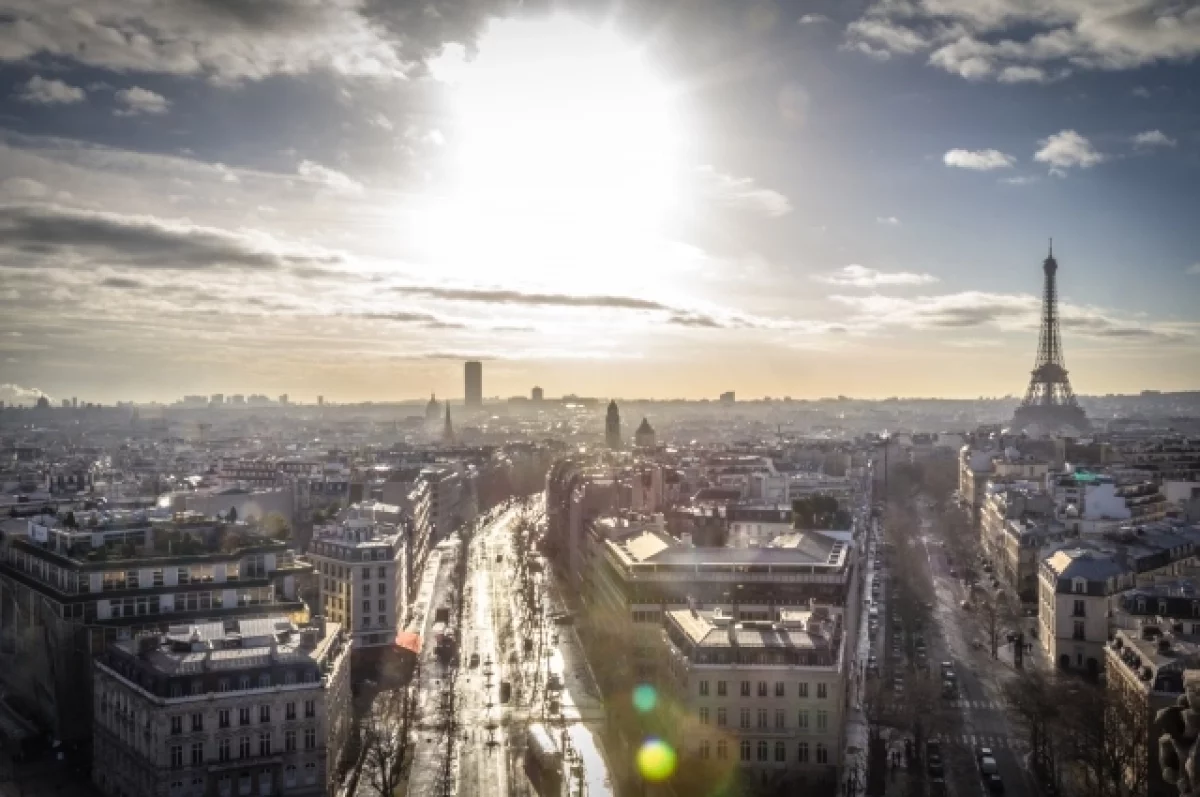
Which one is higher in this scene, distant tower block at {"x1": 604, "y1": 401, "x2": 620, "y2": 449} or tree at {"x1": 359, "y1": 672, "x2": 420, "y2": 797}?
distant tower block at {"x1": 604, "y1": 401, "x2": 620, "y2": 449}

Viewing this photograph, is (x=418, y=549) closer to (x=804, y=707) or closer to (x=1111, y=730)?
(x=804, y=707)

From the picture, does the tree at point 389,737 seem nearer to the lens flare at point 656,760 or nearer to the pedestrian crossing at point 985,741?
the lens flare at point 656,760

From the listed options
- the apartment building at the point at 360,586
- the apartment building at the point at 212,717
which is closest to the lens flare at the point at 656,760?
the apartment building at the point at 212,717

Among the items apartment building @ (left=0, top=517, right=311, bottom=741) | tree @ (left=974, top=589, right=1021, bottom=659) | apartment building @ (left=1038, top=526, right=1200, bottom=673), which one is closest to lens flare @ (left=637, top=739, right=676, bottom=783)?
apartment building @ (left=0, top=517, right=311, bottom=741)

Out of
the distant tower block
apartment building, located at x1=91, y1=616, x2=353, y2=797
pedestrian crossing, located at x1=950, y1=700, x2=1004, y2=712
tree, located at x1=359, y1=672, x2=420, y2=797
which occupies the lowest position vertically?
pedestrian crossing, located at x1=950, y1=700, x2=1004, y2=712

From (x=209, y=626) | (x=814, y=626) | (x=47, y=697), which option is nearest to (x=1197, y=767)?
(x=814, y=626)

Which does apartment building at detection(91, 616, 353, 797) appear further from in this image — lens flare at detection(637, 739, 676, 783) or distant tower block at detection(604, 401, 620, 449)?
distant tower block at detection(604, 401, 620, 449)
